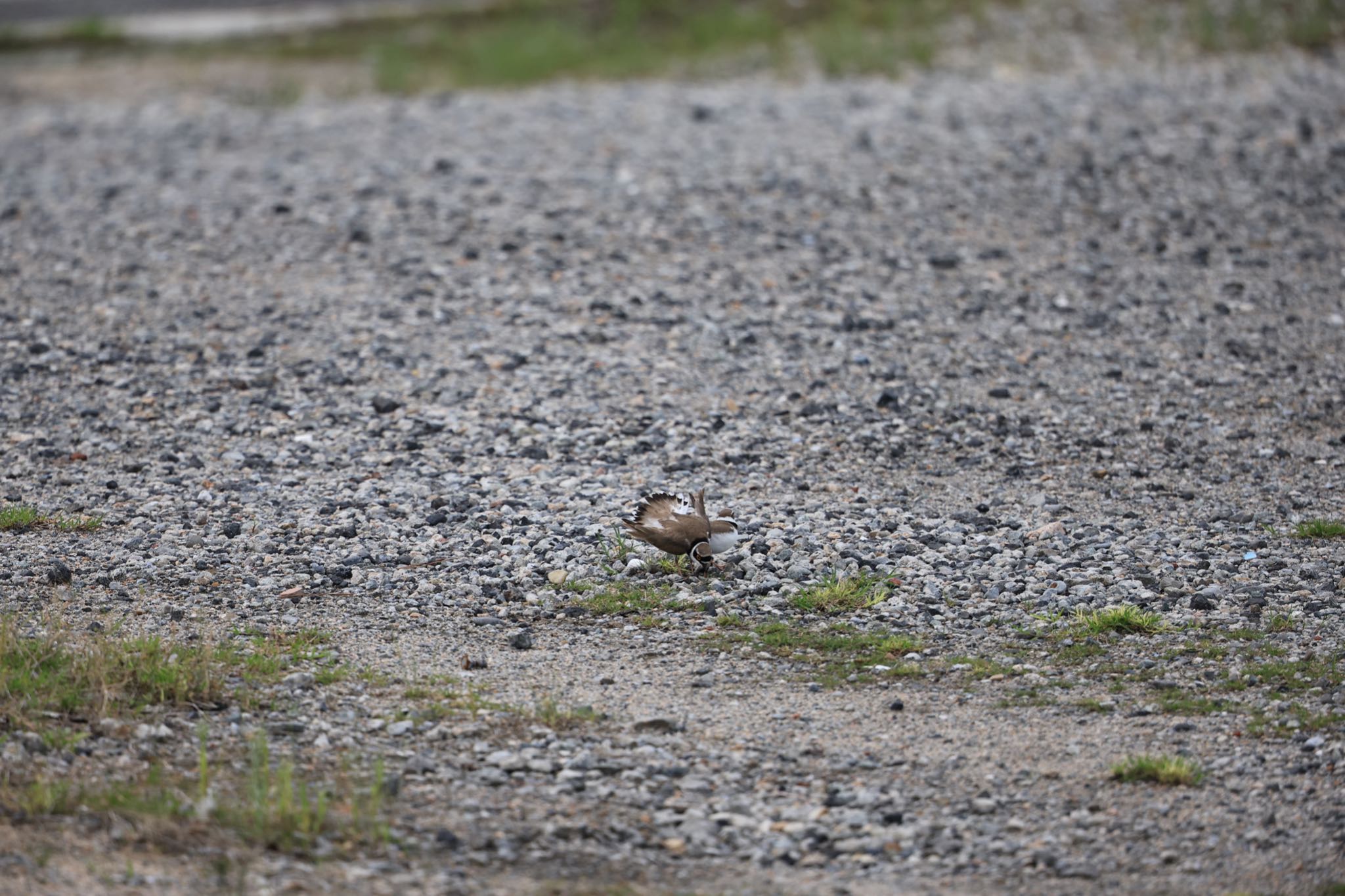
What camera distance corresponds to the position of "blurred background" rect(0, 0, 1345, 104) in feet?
64.2

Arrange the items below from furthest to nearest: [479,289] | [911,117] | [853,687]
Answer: [911,117] → [479,289] → [853,687]

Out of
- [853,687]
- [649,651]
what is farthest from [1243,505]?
[649,651]

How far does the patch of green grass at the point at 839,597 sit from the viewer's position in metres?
8.29

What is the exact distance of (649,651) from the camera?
787 centimetres

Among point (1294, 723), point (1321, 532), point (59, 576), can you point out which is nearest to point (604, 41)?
point (59, 576)

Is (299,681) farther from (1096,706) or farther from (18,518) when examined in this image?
(1096,706)

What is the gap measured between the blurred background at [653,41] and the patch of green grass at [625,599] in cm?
1274

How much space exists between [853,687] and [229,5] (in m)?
24.6

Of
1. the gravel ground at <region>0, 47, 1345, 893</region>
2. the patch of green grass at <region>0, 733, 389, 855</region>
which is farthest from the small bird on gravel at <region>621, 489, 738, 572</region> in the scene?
the patch of green grass at <region>0, 733, 389, 855</region>

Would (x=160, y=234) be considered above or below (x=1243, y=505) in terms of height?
above

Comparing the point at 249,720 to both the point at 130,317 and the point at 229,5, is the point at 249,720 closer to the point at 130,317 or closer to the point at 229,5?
the point at 130,317

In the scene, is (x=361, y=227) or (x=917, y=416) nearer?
(x=917, y=416)

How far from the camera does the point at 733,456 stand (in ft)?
33.6

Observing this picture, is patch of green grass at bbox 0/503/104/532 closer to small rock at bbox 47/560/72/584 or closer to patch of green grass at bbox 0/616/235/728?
small rock at bbox 47/560/72/584
